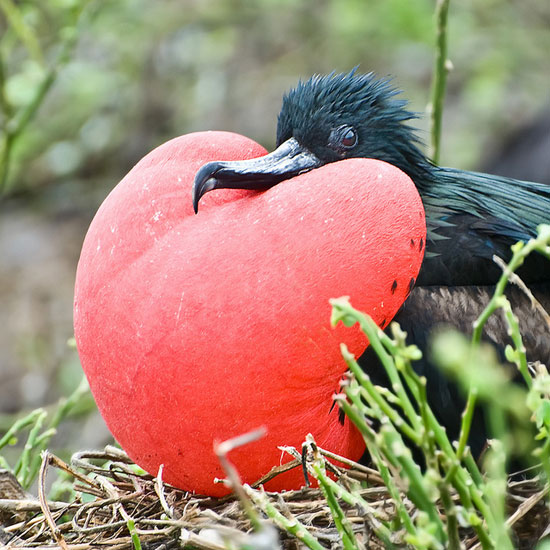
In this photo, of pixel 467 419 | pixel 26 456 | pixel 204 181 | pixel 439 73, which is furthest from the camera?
pixel 439 73

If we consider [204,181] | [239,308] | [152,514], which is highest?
[204,181]

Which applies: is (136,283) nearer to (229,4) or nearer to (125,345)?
(125,345)

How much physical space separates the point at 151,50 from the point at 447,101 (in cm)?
143

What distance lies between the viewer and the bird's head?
1538mm

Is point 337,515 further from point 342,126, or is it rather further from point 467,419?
point 342,126

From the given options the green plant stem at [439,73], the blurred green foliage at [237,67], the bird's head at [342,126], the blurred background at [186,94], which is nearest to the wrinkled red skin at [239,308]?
the bird's head at [342,126]

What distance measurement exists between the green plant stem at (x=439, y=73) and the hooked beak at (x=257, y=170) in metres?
0.46

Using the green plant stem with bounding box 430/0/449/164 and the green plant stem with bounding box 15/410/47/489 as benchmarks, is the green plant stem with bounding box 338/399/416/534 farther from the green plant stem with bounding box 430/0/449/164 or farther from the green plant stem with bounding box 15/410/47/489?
the green plant stem with bounding box 430/0/449/164

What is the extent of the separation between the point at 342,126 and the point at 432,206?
0.20 meters

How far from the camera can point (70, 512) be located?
1.41m

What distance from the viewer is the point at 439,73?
1.92 m

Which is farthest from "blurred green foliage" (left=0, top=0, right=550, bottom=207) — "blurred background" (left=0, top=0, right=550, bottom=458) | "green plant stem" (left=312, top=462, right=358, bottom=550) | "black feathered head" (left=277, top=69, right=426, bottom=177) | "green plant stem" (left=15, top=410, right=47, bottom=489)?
"green plant stem" (left=312, top=462, right=358, bottom=550)

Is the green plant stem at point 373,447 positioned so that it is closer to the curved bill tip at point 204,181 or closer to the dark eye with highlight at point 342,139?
the curved bill tip at point 204,181

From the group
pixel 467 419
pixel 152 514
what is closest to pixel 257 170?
pixel 152 514
